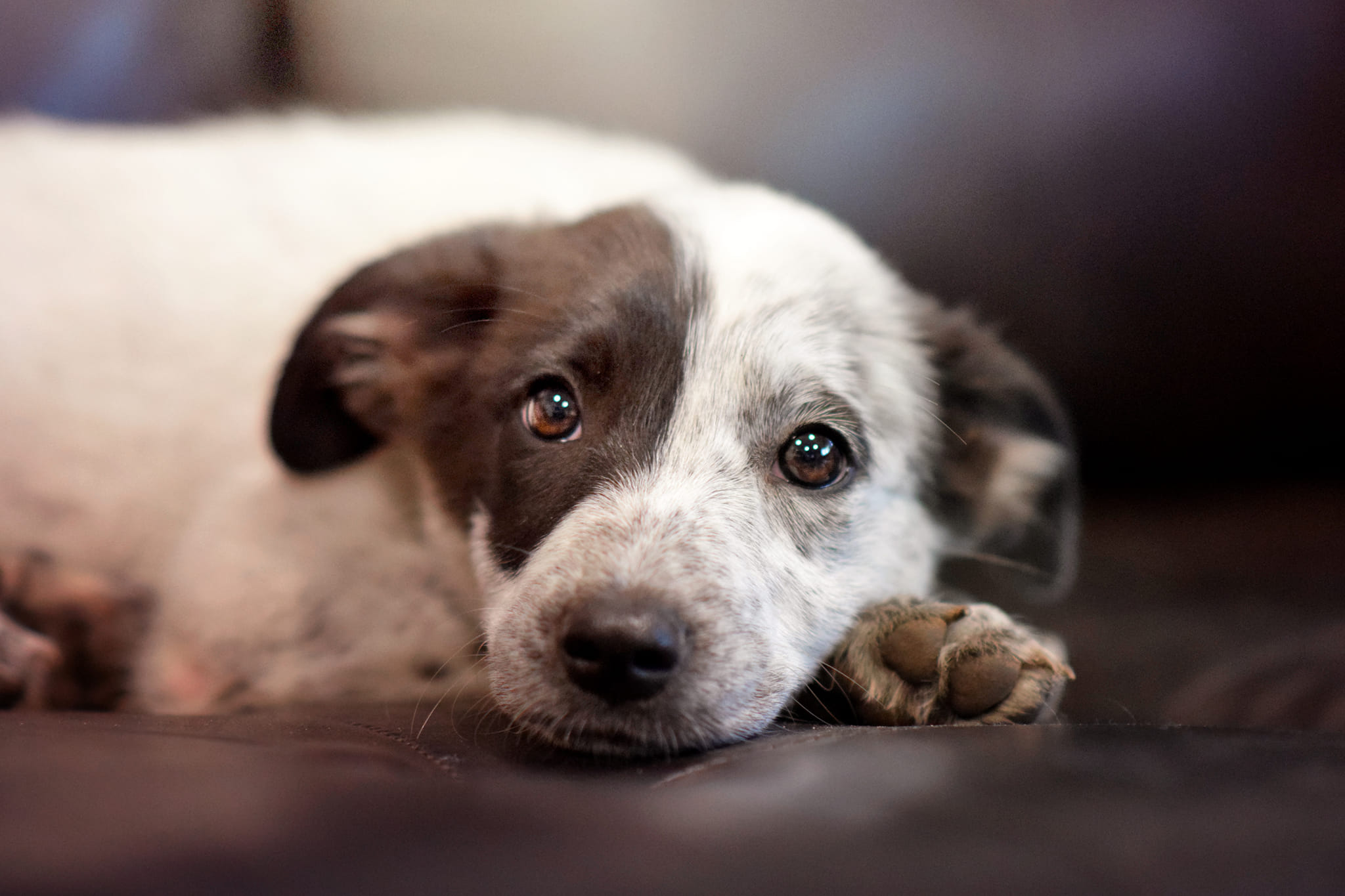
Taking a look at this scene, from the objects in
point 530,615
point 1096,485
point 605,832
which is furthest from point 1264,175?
point 605,832

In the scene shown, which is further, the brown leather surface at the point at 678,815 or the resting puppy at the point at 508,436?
the resting puppy at the point at 508,436

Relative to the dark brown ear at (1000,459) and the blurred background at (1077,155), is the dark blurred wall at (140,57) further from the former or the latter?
→ the dark brown ear at (1000,459)

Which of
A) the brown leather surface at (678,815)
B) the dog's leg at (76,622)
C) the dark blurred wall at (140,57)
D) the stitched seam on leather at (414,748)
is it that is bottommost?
the dog's leg at (76,622)

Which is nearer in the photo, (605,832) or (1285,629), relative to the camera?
(605,832)

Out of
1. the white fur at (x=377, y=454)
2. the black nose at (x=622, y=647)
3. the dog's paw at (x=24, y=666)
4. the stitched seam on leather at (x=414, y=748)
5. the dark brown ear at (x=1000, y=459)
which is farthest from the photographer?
the dark brown ear at (x=1000, y=459)

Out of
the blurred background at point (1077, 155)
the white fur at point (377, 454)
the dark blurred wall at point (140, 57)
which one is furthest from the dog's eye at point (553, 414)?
the dark blurred wall at point (140, 57)

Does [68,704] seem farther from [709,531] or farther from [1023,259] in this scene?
[1023,259]

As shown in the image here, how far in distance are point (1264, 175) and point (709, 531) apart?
1.83m

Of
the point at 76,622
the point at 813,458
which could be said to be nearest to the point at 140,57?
the point at 76,622

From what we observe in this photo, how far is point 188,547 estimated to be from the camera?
199cm

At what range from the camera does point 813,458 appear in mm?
1644

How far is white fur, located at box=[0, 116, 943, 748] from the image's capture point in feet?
4.70

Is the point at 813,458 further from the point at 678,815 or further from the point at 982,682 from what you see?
the point at 678,815

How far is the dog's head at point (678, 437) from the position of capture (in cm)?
132
